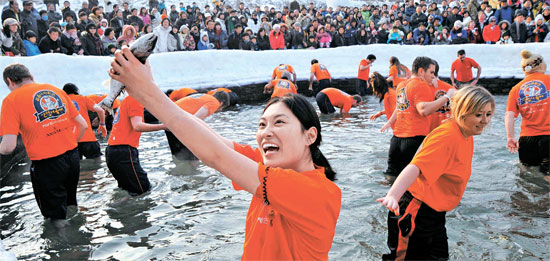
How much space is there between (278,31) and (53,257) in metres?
13.9

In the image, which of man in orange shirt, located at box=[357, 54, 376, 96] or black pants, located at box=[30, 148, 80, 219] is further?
man in orange shirt, located at box=[357, 54, 376, 96]

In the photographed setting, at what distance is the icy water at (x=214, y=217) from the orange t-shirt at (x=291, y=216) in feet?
7.98

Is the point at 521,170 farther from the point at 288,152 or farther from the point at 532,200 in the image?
the point at 288,152

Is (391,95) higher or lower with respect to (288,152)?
lower

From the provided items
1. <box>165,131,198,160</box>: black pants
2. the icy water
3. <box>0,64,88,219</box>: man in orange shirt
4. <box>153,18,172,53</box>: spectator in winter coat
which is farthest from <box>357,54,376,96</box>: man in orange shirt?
<box>0,64,88,219</box>: man in orange shirt

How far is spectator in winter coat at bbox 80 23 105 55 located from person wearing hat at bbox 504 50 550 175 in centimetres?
1067

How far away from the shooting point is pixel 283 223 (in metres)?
1.83

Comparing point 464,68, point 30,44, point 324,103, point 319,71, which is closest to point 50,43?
point 30,44

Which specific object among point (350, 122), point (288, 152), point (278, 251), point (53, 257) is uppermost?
point (288, 152)

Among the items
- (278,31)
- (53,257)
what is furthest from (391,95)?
(278,31)

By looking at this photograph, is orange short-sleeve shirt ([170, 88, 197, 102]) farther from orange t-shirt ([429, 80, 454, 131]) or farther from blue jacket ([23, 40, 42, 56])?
blue jacket ([23, 40, 42, 56])

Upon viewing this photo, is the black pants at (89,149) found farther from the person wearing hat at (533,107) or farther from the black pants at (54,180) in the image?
the person wearing hat at (533,107)

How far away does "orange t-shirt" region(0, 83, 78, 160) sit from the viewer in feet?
15.0

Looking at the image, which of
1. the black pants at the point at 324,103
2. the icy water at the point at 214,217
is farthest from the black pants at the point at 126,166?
the black pants at the point at 324,103
